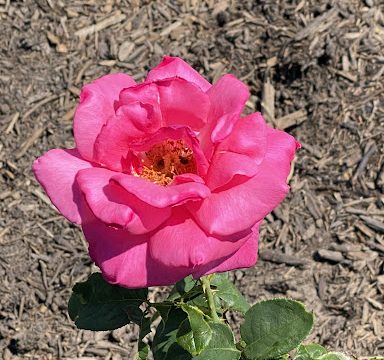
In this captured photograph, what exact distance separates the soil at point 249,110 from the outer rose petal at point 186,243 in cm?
145

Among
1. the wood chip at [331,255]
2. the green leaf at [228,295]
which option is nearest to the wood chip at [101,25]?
the wood chip at [331,255]

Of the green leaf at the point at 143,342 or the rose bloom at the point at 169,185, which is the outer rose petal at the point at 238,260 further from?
the green leaf at the point at 143,342

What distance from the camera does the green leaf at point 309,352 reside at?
4.49 ft

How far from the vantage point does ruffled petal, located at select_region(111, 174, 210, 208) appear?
1.04m

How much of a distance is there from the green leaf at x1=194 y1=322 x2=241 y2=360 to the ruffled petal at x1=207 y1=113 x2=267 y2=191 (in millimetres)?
289

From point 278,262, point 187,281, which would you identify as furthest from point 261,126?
point 278,262

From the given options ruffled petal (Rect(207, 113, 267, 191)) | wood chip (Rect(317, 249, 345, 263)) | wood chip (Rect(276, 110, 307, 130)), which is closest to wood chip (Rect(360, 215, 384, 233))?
wood chip (Rect(317, 249, 345, 263))

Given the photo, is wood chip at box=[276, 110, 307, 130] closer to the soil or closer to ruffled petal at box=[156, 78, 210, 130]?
the soil

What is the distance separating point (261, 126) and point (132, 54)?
1.89 metres

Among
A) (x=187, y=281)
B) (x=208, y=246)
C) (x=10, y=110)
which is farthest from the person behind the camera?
(x=10, y=110)

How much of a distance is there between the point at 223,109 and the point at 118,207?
0.25m

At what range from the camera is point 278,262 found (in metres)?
2.54

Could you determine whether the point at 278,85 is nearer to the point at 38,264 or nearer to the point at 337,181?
the point at 337,181

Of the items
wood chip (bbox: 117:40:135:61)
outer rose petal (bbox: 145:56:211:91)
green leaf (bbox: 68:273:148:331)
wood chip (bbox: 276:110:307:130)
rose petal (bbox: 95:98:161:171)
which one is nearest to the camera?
rose petal (bbox: 95:98:161:171)
